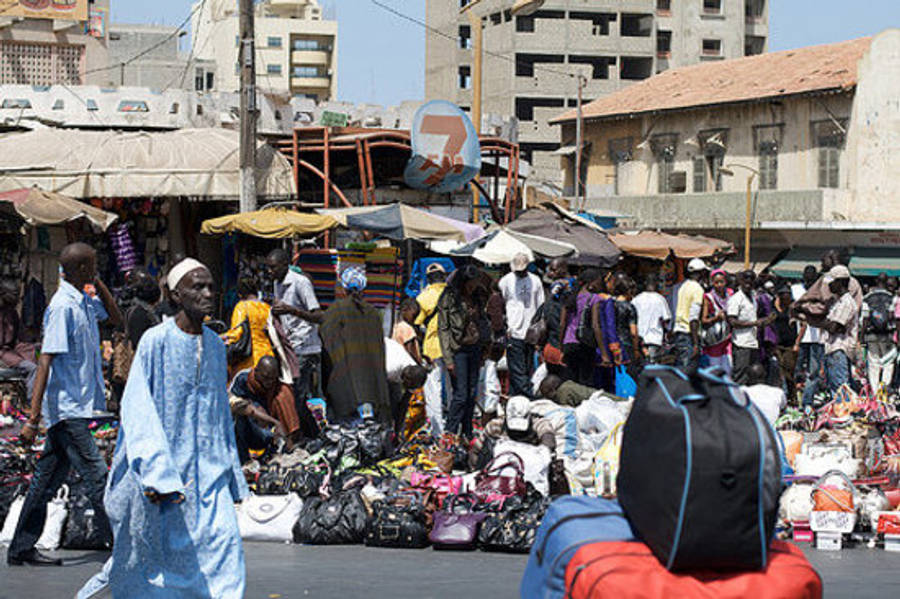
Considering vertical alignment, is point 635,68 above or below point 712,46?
below

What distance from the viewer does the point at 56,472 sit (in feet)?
24.8

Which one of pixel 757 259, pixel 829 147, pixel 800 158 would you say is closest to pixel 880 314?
pixel 829 147

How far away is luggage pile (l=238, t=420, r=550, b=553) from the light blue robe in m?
3.03

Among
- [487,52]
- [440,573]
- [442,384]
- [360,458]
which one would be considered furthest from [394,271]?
[487,52]

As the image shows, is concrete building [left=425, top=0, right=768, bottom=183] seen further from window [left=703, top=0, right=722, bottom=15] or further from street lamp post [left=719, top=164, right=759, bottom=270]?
street lamp post [left=719, top=164, right=759, bottom=270]

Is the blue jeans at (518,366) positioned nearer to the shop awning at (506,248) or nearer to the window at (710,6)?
the shop awning at (506,248)

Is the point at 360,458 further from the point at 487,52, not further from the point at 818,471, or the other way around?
the point at 487,52

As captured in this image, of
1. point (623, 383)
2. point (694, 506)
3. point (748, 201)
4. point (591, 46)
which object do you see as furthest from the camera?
point (591, 46)

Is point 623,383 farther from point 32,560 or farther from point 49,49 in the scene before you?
point 49,49

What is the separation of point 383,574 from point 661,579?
4441 millimetres

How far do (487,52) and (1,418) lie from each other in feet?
181

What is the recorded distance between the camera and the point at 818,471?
1002 centimetres

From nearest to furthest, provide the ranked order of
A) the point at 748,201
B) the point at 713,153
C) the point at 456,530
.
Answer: the point at 456,530
the point at 748,201
the point at 713,153

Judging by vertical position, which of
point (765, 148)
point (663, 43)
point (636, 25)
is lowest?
point (765, 148)
